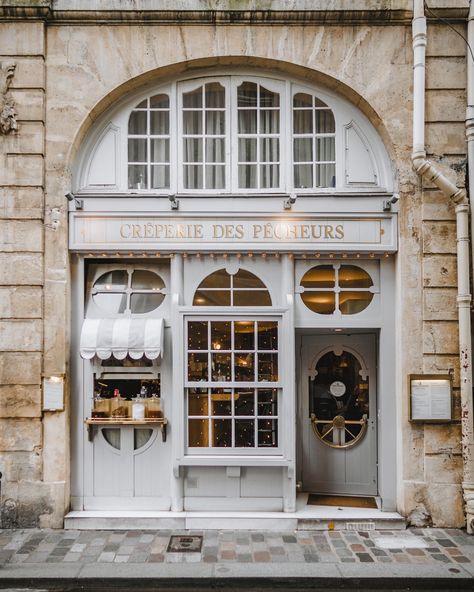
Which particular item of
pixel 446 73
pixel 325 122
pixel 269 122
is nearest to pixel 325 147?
pixel 325 122

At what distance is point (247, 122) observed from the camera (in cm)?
819

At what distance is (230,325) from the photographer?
7.80 m

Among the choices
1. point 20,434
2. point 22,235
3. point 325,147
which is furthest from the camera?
point 325,147

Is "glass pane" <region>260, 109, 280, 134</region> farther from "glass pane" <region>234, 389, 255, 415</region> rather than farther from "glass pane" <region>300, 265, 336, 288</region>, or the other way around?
"glass pane" <region>234, 389, 255, 415</region>

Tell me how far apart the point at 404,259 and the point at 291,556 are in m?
4.10

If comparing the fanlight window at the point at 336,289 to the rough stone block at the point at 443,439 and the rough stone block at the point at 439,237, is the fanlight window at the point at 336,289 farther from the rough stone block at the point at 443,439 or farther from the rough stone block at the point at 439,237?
the rough stone block at the point at 443,439

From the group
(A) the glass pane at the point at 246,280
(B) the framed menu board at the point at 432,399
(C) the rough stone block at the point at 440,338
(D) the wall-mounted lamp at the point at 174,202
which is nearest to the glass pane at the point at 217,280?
(A) the glass pane at the point at 246,280

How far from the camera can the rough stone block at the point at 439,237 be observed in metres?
7.66

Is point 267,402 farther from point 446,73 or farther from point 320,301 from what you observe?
point 446,73

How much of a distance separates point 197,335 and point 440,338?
3.34 meters

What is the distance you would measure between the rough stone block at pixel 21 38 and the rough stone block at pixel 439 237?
5880 mm

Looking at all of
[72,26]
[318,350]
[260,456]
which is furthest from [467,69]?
[260,456]

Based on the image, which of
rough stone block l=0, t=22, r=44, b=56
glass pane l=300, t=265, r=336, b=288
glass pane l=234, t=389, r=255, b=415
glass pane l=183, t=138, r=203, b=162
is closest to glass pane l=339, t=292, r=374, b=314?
glass pane l=300, t=265, r=336, b=288

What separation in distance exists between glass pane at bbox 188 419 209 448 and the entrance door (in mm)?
1627
